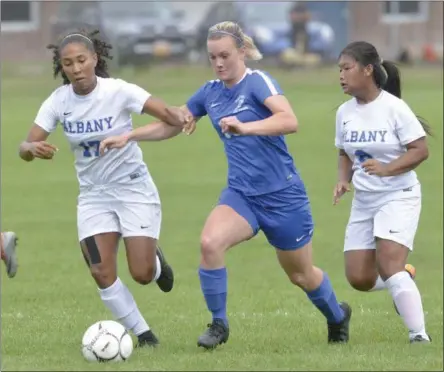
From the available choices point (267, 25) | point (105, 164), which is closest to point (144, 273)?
point (105, 164)

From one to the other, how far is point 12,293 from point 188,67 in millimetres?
26970

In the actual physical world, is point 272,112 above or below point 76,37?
below

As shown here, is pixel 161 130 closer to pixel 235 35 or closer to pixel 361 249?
pixel 235 35

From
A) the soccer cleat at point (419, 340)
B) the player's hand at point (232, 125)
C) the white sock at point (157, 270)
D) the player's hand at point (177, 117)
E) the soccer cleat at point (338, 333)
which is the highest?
the player's hand at point (232, 125)

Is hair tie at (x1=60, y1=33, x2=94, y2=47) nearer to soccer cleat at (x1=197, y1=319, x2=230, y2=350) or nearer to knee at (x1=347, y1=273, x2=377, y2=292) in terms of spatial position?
soccer cleat at (x1=197, y1=319, x2=230, y2=350)

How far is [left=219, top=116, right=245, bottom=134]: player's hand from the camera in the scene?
8.06 m

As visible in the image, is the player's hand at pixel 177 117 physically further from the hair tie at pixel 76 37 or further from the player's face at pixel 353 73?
the player's face at pixel 353 73

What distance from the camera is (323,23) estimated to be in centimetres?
4481

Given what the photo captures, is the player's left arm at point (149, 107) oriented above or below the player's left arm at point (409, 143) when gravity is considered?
above

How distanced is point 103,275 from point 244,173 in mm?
1151

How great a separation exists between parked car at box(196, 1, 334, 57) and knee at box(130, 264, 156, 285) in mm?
30432

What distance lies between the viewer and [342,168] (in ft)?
29.9

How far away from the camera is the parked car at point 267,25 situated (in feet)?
132

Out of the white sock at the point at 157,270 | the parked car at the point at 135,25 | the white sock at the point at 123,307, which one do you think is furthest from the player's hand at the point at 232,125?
the parked car at the point at 135,25
